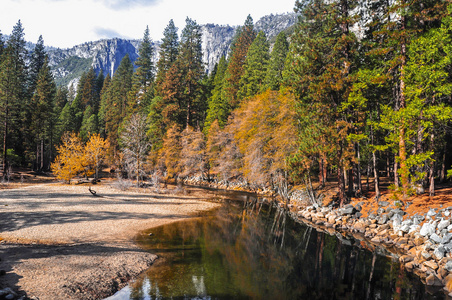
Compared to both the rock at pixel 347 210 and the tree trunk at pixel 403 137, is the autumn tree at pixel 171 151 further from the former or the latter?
the tree trunk at pixel 403 137

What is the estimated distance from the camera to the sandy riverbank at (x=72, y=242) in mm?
8305

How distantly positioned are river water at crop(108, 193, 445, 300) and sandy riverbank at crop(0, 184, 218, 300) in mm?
993

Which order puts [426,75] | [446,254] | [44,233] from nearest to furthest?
[446,254] < [44,233] < [426,75]

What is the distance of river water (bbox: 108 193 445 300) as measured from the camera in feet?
31.1

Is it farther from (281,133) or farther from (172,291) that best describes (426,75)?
(172,291)

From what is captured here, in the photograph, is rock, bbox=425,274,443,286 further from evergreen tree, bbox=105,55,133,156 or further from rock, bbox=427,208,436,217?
evergreen tree, bbox=105,55,133,156

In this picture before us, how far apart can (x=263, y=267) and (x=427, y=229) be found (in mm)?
8750

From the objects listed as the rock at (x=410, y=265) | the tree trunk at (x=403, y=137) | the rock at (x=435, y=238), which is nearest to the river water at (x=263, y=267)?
the rock at (x=410, y=265)

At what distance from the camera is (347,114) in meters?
20.1

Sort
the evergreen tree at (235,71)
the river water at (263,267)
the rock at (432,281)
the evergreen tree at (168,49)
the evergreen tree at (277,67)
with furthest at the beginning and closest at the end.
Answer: the evergreen tree at (168,49) → the evergreen tree at (235,71) → the evergreen tree at (277,67) → the rock at (432,281) → the river water at (263,267)

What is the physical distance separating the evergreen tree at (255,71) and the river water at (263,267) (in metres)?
29.1

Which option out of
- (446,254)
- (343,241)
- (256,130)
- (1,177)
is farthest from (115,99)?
(446,254)

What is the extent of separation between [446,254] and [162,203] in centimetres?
2038

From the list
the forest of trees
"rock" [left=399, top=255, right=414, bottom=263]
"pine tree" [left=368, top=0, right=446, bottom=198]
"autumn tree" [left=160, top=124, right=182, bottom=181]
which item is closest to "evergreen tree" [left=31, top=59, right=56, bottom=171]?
the forest of trees
